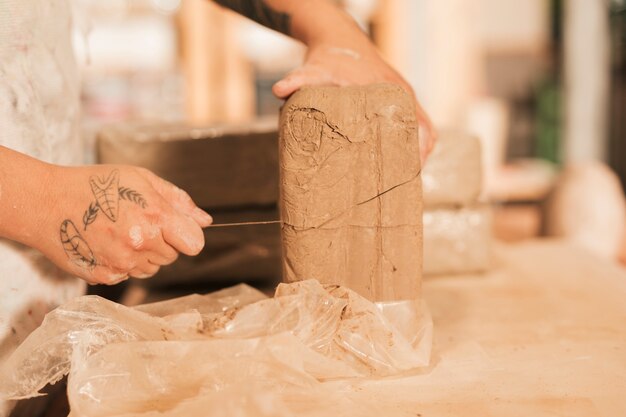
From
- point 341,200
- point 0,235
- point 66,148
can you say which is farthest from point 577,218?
point 0,235

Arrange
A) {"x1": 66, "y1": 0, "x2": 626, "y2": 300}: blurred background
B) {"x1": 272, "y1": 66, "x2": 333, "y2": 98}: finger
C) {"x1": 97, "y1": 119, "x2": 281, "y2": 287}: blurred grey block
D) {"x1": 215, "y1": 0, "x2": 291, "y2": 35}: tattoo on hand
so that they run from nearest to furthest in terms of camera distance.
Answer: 1. {"x1": 272, "y1": 66, "x2": 333, "y2": 98}: finger
2. {"x1": 215, "y1": 0, "x2": 291, "y2": 35}: tattoo on hand
3. {"x1": 97, "y1": 119, "x2": 281, "y2": 287}: blurred grey block
4. {"x1": 66, "y1": 0, "x2": 626, "y2": 300}: blurred background

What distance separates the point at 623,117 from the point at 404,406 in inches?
111

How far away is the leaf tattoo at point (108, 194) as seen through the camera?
781 millimetres

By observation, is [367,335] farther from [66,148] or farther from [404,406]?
[66,148]

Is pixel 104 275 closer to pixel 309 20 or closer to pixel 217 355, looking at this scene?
pixel 217 355

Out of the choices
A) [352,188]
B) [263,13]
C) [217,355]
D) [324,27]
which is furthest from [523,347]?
[263,13]

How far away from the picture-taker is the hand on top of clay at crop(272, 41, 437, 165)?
915mm

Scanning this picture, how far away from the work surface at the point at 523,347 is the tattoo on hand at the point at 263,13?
57 centimetres

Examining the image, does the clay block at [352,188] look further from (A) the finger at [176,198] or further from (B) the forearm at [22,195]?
(B) the forearm at [22,195]

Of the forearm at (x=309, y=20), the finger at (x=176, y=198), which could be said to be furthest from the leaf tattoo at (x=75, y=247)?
the forearm at (x=309, y=20)

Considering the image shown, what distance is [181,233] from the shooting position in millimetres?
805

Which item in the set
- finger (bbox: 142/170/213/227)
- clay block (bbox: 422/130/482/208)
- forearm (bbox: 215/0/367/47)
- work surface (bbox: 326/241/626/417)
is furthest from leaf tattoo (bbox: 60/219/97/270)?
clay block (bbox: 422/130/482/208)

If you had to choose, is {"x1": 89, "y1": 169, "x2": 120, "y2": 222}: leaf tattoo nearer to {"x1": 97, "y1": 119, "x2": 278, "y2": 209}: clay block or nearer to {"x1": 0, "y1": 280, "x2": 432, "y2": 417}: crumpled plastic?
{"x1": 0, "y1": 280, "x2": 432, "y2": 417}: crumpled plastic

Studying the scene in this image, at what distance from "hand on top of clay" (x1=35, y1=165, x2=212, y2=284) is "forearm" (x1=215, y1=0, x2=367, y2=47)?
0.37m
